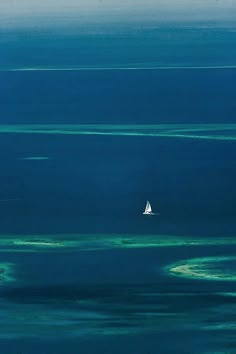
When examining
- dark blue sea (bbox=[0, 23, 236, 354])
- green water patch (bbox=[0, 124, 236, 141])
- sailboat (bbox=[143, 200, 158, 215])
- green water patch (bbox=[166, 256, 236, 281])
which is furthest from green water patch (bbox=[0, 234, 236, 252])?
green water patch (bbox=[0, 124, 236, 141])

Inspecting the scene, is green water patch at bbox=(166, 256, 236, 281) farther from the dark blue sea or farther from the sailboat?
the sailboat

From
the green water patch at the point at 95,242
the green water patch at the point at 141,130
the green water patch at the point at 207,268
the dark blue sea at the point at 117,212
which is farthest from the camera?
the green water patch at the point at 141,130

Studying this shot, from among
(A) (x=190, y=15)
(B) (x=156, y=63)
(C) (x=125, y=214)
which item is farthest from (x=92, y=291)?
(A) (x=190, y=15)

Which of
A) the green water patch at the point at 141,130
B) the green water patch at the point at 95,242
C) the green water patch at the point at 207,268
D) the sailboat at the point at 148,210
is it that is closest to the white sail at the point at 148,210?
the sailboat at the point at 148,210

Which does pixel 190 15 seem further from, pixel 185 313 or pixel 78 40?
pixel 185 313

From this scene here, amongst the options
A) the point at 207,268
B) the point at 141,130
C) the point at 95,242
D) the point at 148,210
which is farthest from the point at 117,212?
the point at 141,130

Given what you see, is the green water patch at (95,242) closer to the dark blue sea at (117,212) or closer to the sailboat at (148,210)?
the dark blue sea at (117,212)
